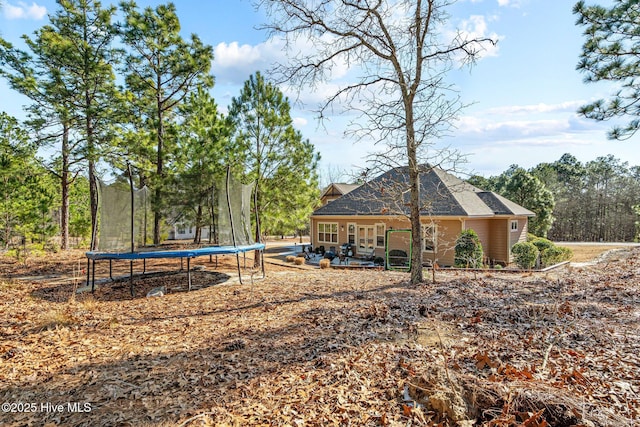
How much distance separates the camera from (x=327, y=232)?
19859 mm

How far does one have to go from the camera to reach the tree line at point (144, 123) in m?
11.2

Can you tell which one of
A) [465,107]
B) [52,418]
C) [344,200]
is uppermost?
[465,107]

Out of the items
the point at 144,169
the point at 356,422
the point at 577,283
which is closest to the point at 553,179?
the point at 577,283

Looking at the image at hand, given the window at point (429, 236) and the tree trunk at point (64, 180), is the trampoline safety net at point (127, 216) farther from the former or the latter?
the tree trunk at point (64, 180)

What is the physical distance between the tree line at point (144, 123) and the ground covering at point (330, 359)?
6.10 meters

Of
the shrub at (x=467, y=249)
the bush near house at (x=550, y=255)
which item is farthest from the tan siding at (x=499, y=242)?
the shrub at (x=467, y=249)

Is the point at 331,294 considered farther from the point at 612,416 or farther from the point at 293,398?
the point at 612,416

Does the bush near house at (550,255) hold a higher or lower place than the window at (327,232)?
lower

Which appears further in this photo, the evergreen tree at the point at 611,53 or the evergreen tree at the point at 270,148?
the evergreen tree at the point at 270,148

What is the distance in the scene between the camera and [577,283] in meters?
7.37

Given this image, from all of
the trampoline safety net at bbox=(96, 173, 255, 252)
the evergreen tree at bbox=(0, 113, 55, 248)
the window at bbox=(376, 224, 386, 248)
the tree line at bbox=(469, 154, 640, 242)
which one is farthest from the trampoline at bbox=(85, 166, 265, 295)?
the tree line at bbox=(469, 154, 640, 242)

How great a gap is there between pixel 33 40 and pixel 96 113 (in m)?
3.56

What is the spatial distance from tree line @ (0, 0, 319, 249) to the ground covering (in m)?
6.10

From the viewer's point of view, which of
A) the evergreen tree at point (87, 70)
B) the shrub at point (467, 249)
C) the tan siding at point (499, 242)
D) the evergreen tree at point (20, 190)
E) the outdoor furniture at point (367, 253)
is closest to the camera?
the evergreen tree at point (20, 190)
